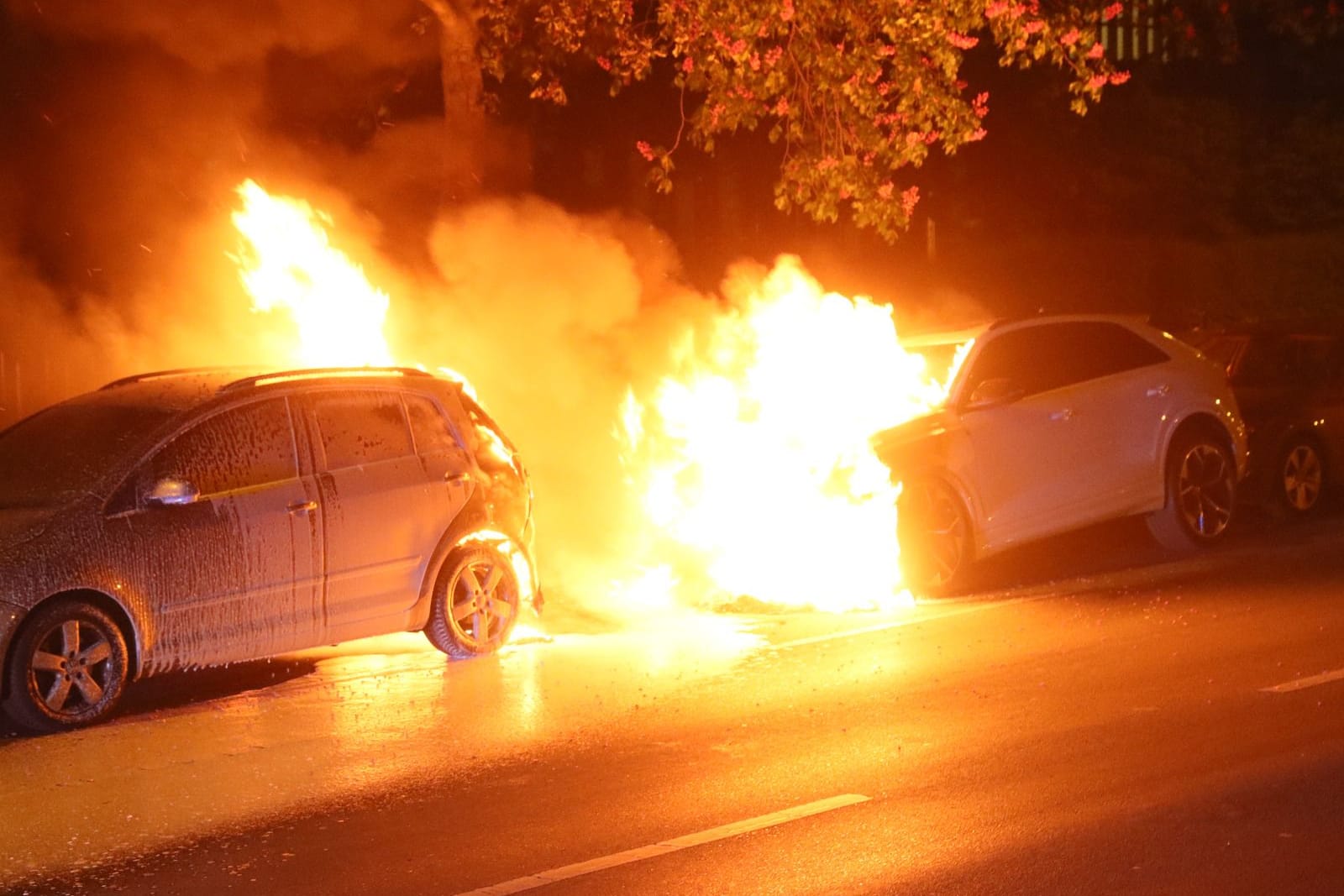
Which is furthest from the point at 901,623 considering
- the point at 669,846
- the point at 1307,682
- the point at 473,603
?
the point at 669,846

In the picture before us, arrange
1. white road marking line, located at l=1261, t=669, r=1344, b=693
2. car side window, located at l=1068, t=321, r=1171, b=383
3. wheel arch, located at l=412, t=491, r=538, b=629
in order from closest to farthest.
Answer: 1. white road marking line, located at l=1261, t=669, r=1344, b=693
2. wheel arch, located at l=412, t=491, r=538, b=629
3. car side window, located at l=1068, t=321, r=1171, b=383

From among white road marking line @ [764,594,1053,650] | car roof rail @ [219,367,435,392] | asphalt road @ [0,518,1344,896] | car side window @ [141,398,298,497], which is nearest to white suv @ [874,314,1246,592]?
white road marking line @ [764,594,1053,650]

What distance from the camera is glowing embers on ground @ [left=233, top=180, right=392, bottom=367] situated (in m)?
13.7

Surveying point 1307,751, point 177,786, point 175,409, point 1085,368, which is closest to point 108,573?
point 175,409

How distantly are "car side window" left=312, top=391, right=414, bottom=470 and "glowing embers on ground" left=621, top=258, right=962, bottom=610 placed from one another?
2898 mm

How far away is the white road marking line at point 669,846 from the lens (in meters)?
5.92

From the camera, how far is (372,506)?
9.95 meters

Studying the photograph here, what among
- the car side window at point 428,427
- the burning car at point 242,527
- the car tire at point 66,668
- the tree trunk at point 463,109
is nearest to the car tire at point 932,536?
the burning car at point 242,527

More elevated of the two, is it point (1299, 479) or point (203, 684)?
point (1299, 479)

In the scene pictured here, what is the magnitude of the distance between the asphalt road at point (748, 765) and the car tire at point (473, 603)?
8.6 inches

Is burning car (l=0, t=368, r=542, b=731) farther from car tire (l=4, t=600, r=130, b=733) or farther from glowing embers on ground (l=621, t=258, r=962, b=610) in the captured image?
glowing embers on ground (l=621, t=258, r=962, b=610)

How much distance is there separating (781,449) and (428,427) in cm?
302

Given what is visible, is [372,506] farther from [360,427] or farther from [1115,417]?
[1115,417]

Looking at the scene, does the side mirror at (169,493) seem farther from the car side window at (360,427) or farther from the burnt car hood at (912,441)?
the burnt car hood at (912,441)
